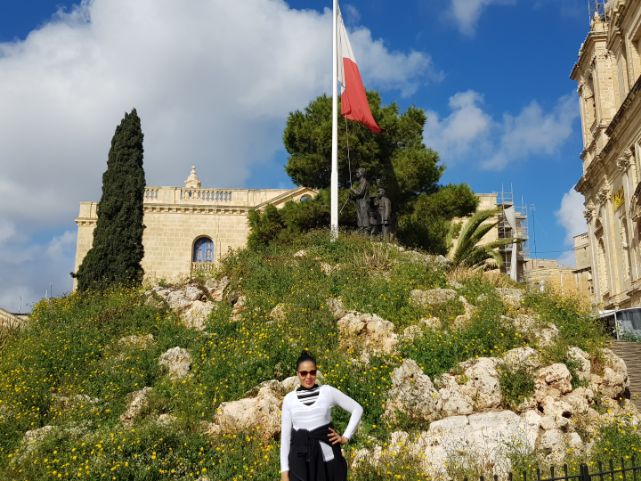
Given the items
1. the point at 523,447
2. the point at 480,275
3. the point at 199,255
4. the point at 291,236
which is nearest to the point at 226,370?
the point at 523,447

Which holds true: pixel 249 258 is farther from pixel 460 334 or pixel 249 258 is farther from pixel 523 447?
pixel 523 447

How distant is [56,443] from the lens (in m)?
7.62

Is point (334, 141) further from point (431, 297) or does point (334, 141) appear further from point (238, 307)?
point (431, 297)

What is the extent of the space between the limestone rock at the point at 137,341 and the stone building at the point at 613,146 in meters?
20.2

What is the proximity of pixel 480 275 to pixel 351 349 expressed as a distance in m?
4.98

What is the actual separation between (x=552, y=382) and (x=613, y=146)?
2114cm

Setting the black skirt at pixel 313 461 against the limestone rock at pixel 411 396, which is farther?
the limestone rock at pixel 411 396

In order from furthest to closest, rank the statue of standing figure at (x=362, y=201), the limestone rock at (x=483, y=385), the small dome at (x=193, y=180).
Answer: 1. the small dome at (x=193, y=180)
2. the statue of standing figure at (x=362, y=201)
3. the limestone rock at (x=483, y=385)

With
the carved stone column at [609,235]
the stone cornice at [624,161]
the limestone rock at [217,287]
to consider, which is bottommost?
the limestone rock at [217,287]

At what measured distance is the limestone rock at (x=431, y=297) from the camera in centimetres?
1146

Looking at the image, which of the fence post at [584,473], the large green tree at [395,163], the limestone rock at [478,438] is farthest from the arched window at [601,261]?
the fence post at [584,473]

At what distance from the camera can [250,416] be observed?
800 centimetres

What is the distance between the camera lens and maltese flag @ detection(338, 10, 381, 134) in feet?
54.1

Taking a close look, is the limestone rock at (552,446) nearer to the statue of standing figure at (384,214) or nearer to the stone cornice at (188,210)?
the statue of standing figure at (384,214)
